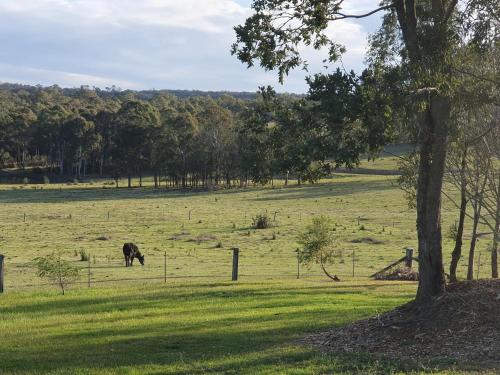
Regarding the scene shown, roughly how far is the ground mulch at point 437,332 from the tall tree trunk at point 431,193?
0.44m

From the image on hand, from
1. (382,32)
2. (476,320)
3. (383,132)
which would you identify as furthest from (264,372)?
(382,32)

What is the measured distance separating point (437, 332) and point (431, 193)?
112 inches

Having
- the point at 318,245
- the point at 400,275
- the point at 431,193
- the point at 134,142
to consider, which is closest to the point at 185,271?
the point at 318,245

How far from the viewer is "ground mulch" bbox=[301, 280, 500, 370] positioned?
33.4ft

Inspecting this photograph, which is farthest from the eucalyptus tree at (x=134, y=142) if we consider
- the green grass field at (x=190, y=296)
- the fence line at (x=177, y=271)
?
the fence line at (x=177, y=271)

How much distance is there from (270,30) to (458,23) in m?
3.90

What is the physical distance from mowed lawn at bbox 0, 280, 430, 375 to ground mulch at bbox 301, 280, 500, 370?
702mm

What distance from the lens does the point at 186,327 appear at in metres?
13.4

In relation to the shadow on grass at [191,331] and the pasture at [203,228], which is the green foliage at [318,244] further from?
the shadow on grass at [191,331]

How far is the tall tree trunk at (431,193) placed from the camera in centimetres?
1236

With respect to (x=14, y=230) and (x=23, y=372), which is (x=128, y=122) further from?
(x=23, y=372)

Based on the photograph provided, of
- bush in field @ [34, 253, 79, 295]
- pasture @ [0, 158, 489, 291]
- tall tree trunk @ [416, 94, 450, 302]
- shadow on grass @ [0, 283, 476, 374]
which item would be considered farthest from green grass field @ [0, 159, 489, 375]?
tall tree trunk @ [416, 94, 450, 302]

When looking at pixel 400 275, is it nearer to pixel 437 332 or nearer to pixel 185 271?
pixel 185 271

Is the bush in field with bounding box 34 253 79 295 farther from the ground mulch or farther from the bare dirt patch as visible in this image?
the bare dirt patch
